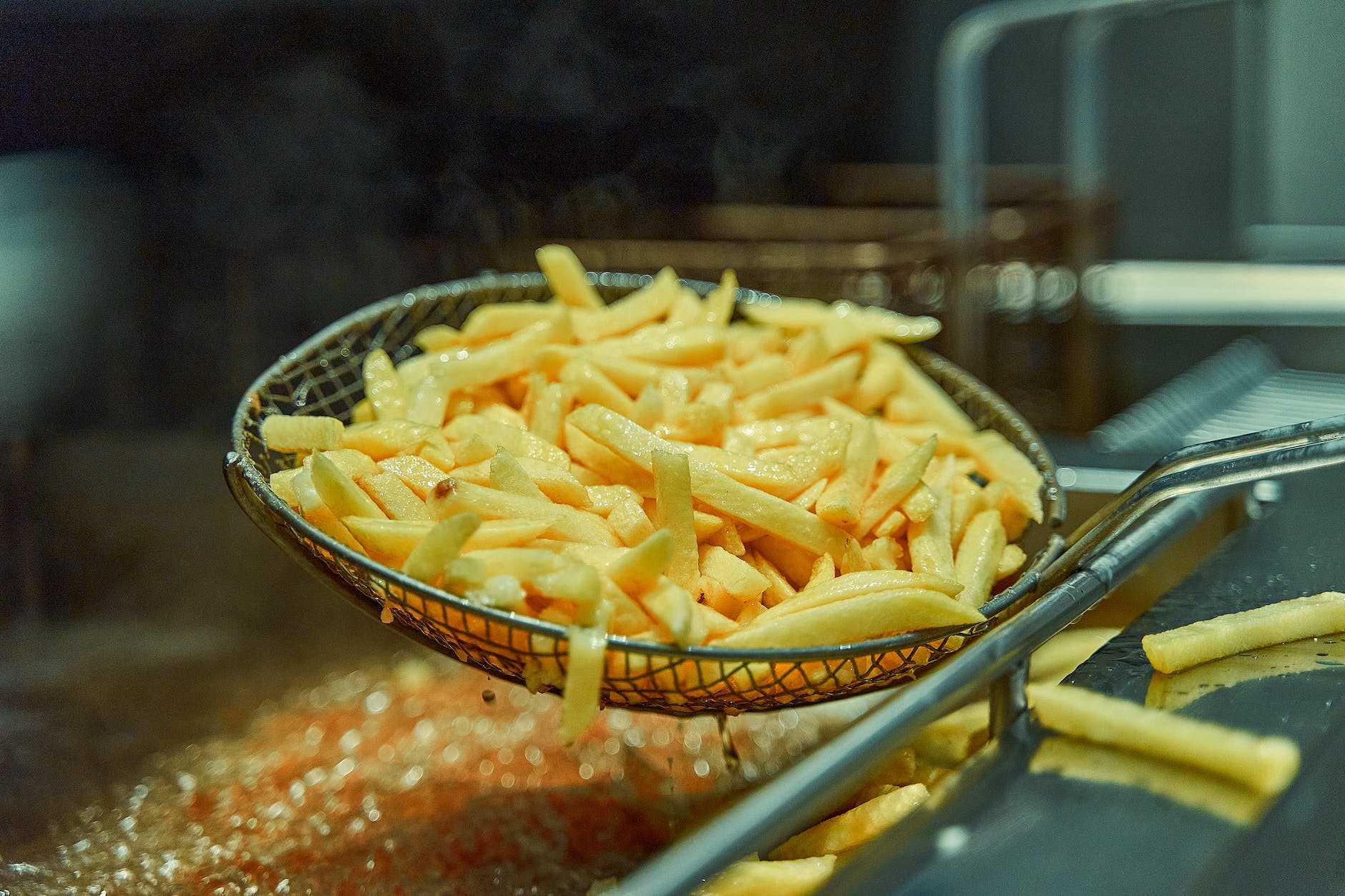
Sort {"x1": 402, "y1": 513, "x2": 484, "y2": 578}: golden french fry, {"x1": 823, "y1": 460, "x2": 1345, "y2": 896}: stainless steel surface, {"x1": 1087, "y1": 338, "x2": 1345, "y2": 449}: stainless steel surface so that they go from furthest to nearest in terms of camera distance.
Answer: {"x1": 1087, "y1": 338, "x2": 1345, "y2": 449}: stainless steel surface
{"x1": 402, "y1": 513, "x2": 484, "y2": 578}: golden french fry
{"x1": 823, "y1": 460, "x2": 1345, "y2": 896}: stainless steel surface

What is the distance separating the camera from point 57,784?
1.44 meters

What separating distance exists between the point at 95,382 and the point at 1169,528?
233 cm

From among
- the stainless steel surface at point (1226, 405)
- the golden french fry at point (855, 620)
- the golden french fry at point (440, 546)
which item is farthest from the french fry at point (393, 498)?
the stainless steel surface at point (1226, 405)

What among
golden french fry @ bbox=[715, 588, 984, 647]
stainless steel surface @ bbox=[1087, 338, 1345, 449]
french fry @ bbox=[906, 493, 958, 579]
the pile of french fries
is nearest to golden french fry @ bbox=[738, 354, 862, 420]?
the pile of french fries

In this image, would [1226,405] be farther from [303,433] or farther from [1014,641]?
[303,433]

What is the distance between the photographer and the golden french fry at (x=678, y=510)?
0.99m

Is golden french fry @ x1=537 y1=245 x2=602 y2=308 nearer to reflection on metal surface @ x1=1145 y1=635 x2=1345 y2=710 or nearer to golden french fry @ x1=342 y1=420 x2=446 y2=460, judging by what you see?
golden french fry @ x1=342 y1=420 x2=446 y2=460

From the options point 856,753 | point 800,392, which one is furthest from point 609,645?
point 800,392

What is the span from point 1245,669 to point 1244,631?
0.12ft

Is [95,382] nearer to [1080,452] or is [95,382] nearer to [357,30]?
[357,30]

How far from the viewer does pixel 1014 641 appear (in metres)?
0.87

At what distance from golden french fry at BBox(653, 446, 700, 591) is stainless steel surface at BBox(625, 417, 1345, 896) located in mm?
257

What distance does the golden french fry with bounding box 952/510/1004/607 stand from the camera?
3.53ft

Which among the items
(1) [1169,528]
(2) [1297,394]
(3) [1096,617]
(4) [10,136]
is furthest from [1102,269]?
(4) [10,136]
